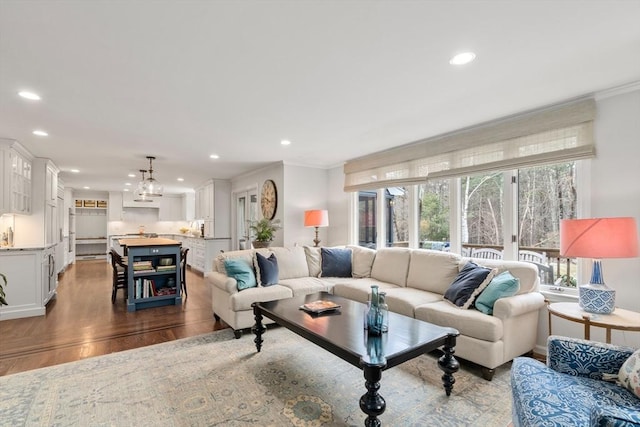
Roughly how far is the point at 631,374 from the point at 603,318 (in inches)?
32.1

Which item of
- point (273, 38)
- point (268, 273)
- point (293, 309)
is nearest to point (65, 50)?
point (273, 38)

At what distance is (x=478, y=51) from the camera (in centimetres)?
197

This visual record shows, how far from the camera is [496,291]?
2.71m

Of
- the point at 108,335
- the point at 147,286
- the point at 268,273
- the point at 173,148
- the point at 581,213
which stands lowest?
the point at 108,335

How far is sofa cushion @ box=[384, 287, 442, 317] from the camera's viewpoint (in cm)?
309

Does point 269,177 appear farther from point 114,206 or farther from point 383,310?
point 114,206

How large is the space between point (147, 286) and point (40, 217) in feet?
7.28

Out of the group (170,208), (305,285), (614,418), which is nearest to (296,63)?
(614,418)

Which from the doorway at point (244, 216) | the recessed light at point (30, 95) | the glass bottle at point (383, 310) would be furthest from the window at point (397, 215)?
the recessed light at point (30, 95)

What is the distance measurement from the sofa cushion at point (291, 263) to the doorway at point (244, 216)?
236 centimetres

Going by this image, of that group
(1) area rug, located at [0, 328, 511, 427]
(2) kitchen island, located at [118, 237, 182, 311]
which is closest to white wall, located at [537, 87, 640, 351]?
(1) area rug, located at [0, 328, 511, 427]

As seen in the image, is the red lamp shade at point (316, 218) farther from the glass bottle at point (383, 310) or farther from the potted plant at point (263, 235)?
the glass bottle at point (383, 310)

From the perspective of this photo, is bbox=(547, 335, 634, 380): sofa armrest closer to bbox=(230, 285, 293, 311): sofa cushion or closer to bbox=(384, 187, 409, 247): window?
bbox=(230, 285, 293, 311): sofa cushion

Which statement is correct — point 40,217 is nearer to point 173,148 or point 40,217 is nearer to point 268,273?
point 173,148
